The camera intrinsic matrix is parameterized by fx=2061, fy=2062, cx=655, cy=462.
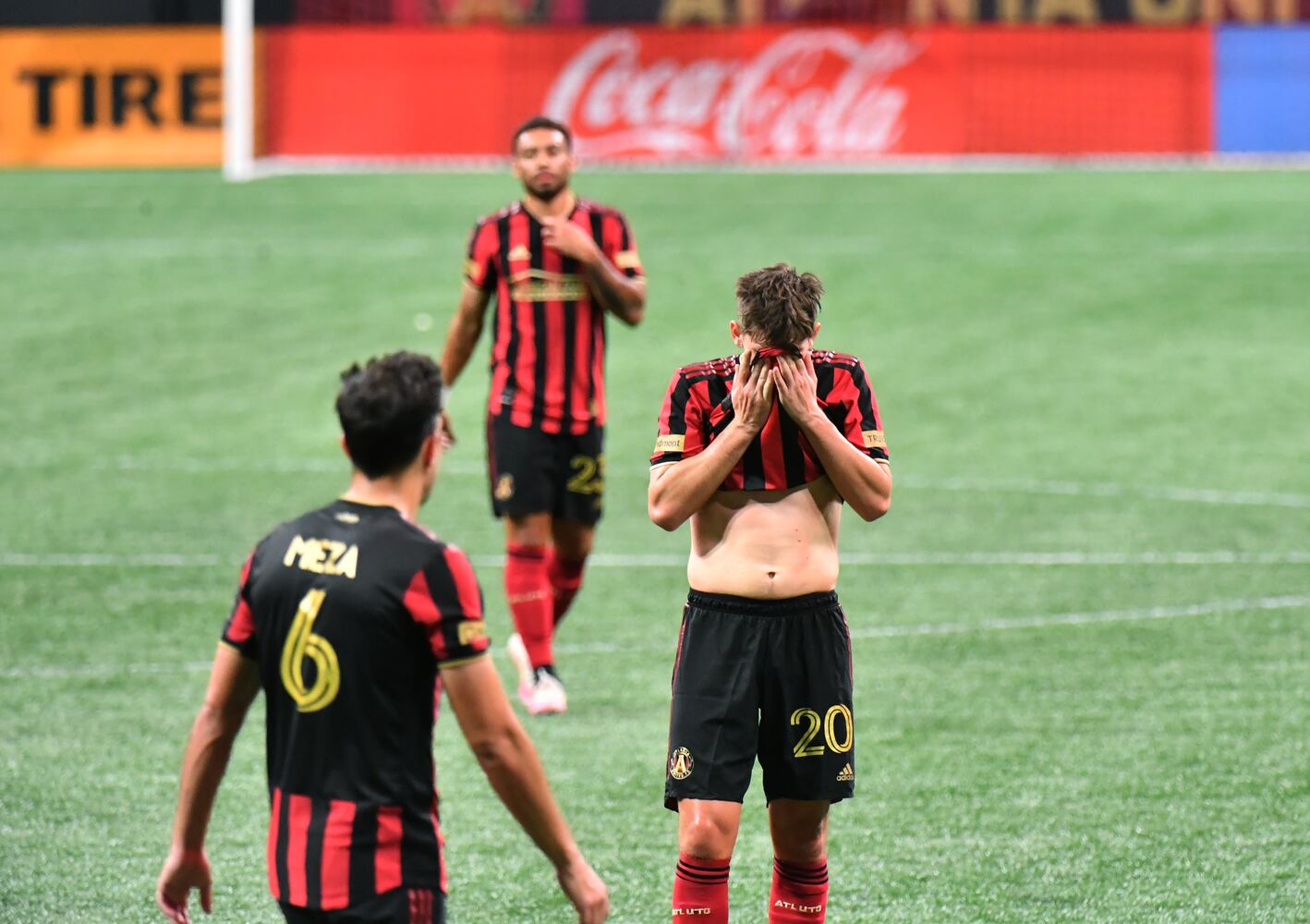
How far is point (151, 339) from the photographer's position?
57.9 feet

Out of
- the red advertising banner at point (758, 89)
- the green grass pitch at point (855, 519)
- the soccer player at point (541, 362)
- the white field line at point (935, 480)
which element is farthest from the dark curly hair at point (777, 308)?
the red advertising banner at point (758, 89)

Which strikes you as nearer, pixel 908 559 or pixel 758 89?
pixel 908 559

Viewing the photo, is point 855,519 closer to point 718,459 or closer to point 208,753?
point 718,459

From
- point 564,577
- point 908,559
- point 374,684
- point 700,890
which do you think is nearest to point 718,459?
point 700,890

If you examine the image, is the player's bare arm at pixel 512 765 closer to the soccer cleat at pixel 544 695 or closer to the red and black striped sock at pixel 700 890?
the red and black striped sock at pixel 700 890

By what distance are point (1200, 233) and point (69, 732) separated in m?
16.2

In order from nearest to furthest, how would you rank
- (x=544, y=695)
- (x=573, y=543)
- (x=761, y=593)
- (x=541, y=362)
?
(x=761, y=593) < (x=544, y=695) < (x=541, y=362) < (x=573, y=543)

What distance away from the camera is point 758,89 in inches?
979

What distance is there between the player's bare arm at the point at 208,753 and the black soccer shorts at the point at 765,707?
134 centimetres

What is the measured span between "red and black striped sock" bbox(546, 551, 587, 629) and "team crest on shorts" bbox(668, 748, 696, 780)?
3.47 meters

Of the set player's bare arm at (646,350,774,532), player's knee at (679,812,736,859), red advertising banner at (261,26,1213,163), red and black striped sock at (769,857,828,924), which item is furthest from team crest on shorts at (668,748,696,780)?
red advertising banner at (261,26,1213,163)

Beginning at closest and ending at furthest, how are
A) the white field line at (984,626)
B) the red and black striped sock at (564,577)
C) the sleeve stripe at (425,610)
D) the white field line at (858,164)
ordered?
the sleeve stripe at (425,610)
the red and black striped sock at (564,577)
the white field line at (984,626)
the white field line at (858,164)

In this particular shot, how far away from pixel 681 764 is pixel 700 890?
31cm

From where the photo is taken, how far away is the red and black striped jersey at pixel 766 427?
4969mm
